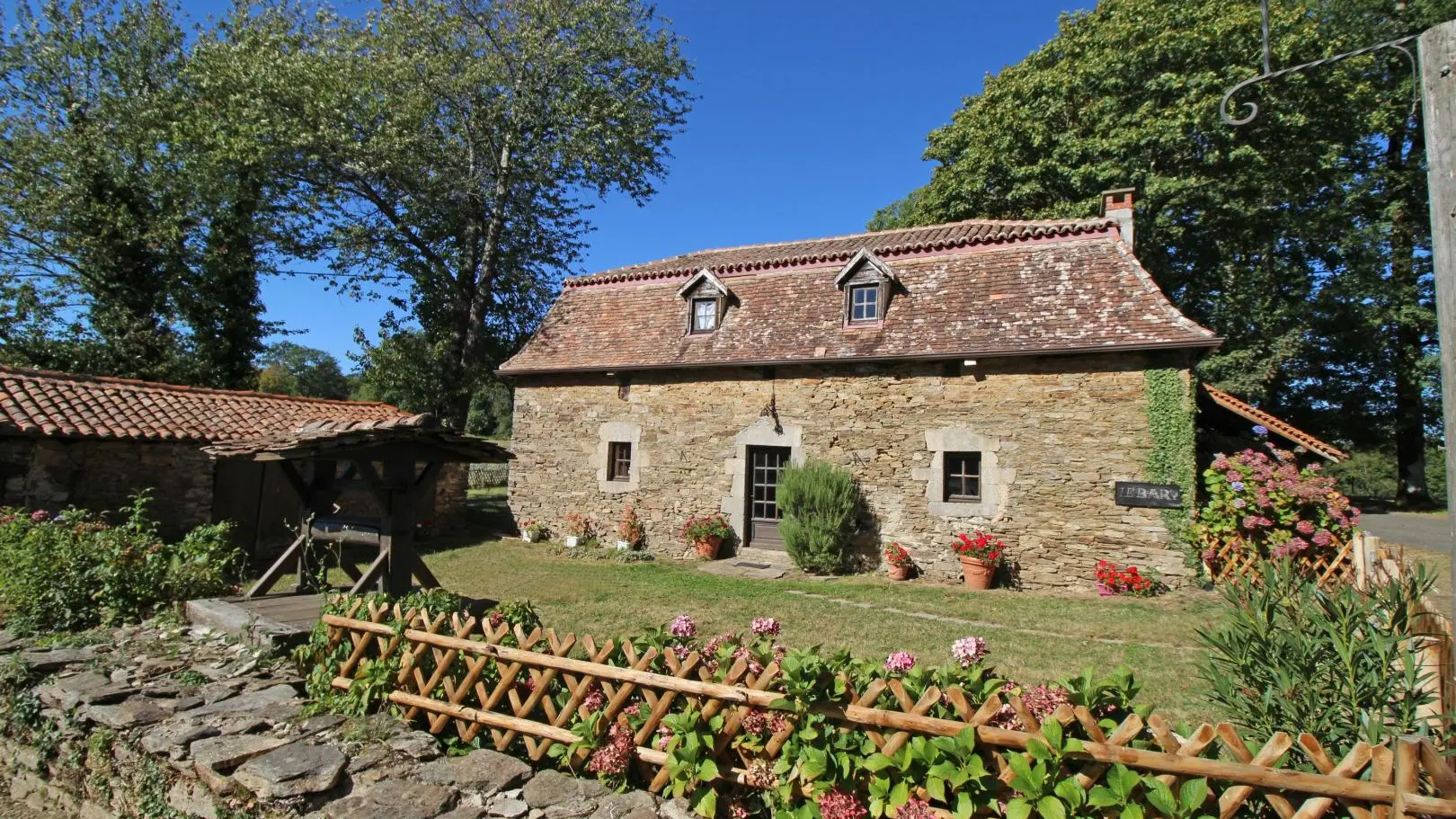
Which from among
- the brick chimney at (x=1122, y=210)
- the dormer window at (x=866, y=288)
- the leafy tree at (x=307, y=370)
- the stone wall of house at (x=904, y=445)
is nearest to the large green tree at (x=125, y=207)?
the stone wall of house at (x=904, y=445)

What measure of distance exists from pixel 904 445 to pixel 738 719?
357 inches

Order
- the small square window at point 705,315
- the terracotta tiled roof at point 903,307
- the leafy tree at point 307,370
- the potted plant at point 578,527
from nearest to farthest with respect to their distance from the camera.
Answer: the terracotta tiled roof at point 903,307
the small square window at point 705,315
the potted plant at point 578,527
the leafy tree at point 307,370

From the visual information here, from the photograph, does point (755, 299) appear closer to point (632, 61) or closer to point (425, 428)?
point (425, 428)

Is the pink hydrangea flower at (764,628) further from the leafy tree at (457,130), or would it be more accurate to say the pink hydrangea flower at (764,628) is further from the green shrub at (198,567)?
the leafy tree at (457,130)

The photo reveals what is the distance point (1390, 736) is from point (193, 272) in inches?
997

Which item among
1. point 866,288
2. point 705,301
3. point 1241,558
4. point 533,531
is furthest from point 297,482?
point 1241,558

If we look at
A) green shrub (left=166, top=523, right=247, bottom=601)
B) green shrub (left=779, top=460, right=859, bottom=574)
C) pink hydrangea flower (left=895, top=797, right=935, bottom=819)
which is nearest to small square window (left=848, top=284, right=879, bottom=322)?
green shrub (left=779, top=460, right=859, bottom=574)

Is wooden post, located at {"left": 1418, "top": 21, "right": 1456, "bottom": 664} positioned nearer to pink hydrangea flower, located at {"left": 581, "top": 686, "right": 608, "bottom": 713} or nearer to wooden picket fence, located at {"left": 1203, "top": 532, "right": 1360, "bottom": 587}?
pink hydrangea flower, located at {"left": 581, "top": 686, "right": 608, "bottom": 713}

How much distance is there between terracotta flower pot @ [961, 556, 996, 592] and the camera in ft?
35.1

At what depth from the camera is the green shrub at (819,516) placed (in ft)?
38.2

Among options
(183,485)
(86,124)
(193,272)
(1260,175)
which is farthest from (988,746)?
(86,124)

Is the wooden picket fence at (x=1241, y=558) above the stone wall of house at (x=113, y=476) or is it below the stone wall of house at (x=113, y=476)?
below

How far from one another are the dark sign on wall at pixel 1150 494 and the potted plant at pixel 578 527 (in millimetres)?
10092

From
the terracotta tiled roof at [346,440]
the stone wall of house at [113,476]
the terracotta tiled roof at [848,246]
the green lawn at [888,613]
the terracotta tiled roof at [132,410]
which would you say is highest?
the terracotta tiled roof at [848,246]
